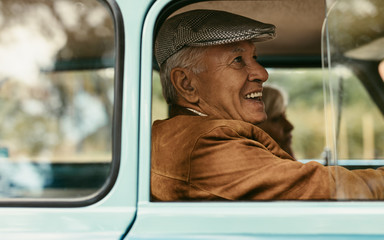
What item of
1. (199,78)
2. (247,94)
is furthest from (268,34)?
(199,78)

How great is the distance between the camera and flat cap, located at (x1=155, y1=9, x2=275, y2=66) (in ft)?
5.49

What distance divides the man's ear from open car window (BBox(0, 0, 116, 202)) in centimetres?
29

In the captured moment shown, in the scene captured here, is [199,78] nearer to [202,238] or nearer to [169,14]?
[169,14]

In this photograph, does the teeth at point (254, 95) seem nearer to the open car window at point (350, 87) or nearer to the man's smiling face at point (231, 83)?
the man's smiling face at point (231, 83)

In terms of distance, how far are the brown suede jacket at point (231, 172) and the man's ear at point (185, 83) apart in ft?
0.65

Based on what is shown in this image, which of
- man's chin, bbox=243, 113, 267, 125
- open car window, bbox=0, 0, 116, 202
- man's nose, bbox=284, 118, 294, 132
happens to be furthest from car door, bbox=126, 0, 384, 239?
man's nose, bbox=284, 118, 294, 132

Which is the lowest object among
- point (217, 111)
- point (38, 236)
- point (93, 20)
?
point (38, 236)

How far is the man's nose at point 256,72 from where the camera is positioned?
1.91 metres

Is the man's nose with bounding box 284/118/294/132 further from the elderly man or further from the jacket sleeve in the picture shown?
the jacket sleeve

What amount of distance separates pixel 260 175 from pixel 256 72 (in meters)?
0.62

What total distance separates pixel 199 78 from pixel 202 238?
2.48 ft

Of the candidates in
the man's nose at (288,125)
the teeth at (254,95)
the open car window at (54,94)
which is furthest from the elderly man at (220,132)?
the man's nose at (288,125)

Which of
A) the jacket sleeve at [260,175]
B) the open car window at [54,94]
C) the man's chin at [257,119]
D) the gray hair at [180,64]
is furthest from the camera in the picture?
the man's chin at [257,119]

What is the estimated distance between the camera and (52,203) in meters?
1.32
